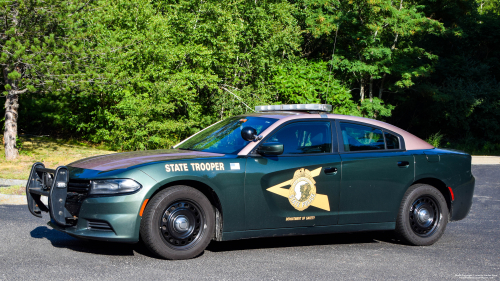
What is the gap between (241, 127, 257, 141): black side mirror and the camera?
17.1ft

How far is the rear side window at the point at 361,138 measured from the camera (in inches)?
229

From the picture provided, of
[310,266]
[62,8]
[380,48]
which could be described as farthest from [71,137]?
[310,266]

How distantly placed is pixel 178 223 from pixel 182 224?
5 centimetres

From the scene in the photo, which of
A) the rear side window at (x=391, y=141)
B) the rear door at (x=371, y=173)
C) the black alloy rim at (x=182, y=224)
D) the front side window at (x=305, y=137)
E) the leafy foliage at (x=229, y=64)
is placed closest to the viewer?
the black alloy rim at (x=182, y=224)

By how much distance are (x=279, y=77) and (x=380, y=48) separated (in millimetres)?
6578

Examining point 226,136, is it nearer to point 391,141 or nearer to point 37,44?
point 391,141

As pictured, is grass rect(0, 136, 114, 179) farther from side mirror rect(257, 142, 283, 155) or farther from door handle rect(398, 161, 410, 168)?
door handle rect(398, 161, 410, 168)

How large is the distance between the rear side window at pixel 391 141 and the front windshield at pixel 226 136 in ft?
4.94

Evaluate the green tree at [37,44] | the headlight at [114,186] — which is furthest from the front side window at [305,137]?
the green tree at [37,44]

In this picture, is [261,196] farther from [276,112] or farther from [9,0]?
[9,0]

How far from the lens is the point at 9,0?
12492mm

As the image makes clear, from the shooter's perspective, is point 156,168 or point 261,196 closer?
point 156,168

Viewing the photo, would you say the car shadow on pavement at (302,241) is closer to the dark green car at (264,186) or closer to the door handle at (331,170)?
the dark green car at (264,186)

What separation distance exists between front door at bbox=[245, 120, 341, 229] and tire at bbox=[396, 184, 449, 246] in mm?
1000
